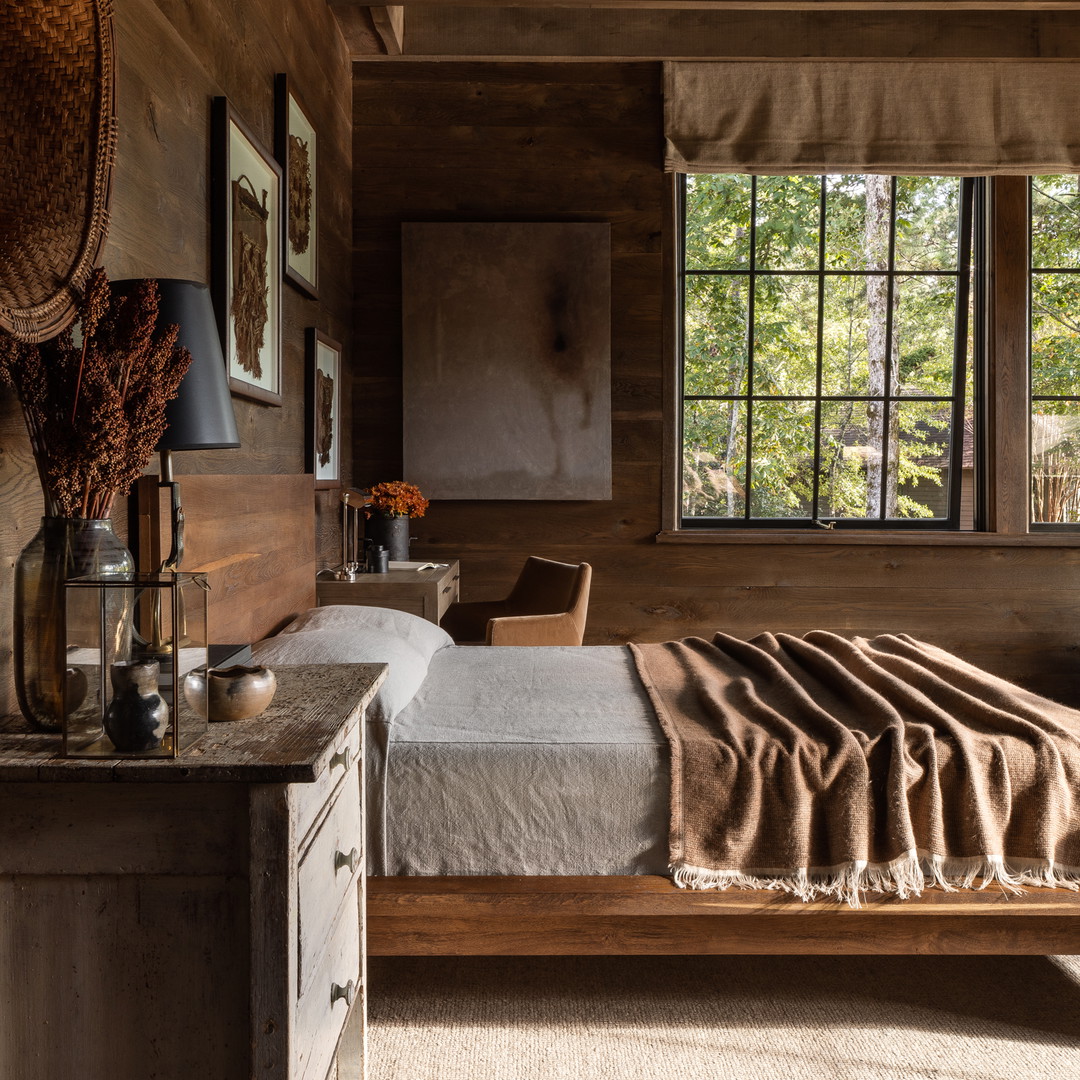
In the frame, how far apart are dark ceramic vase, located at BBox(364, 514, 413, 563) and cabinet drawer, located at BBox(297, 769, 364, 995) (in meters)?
2.56

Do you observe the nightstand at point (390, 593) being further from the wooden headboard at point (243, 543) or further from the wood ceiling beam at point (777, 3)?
the wood ceiling beam at point (777, 3)

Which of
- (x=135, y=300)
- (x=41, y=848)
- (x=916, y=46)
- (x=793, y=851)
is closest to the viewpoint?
(x=41, y=848)

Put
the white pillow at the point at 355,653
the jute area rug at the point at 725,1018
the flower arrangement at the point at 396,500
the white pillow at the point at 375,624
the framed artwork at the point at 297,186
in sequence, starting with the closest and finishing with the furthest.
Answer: the jute area rug at the point at 725,1018 → the white pillow at the point at 355,653 → the white pillow at the point at 375,624 → the framed artwork at the point at 297,186 → the flower arrangement at the point at 396,500

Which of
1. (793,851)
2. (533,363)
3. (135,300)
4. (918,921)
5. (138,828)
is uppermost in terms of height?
(533,363)

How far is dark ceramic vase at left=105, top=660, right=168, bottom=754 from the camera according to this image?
1.08m

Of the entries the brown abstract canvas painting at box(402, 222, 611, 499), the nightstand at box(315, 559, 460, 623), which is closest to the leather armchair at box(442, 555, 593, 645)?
the nightstand at box(315, 559, 460, 623)

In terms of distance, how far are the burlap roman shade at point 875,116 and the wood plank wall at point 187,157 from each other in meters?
1.75

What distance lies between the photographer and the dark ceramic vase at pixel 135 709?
1084 millimetres

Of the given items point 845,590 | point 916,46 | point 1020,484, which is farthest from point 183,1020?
point 916,46

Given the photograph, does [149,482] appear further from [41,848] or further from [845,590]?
[845,590]

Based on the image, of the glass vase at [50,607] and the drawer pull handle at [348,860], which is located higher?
the glass vase at [50,607]

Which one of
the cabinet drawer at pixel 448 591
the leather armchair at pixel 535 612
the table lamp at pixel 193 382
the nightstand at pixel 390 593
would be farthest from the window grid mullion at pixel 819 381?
the table lamp at pixel 193 382

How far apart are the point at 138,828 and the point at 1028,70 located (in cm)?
495

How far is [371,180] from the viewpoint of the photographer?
14.6 feet
